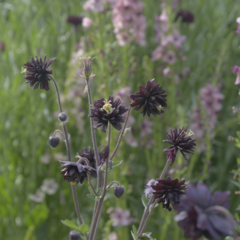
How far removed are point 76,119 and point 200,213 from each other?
30.5 inches

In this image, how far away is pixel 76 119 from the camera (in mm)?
973

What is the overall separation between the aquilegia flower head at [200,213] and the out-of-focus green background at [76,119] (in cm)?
55

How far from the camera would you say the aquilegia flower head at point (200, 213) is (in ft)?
0.75

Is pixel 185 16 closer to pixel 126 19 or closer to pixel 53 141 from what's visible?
pixel 126 19

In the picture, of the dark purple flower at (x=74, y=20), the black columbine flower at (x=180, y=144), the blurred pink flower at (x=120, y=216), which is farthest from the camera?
the dark purple flower at (x=74, y=20)

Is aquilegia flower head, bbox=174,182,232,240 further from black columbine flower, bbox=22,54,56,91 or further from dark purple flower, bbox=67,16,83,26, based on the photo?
dark purple flower, bbox=67,16,83,26

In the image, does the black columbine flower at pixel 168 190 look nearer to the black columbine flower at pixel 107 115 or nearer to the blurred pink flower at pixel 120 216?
the black columbine flower at pixel 107 115

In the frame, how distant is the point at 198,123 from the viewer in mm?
920

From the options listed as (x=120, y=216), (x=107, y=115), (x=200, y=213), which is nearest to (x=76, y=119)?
(x=120, y=216)

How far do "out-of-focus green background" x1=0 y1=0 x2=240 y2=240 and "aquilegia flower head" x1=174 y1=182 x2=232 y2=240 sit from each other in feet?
1.81

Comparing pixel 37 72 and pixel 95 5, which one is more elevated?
pixel 95 5

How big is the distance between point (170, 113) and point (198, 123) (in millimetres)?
92

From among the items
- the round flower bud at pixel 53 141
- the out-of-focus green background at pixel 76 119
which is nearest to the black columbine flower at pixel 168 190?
the round flower bud at pixel 53 141

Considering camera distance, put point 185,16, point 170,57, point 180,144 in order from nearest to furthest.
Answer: point 180,144 < point 170,57 < point 185,16
